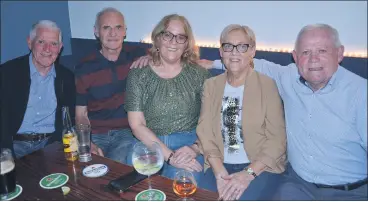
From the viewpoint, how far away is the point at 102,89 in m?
2.54

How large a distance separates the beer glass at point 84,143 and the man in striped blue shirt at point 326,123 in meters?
1.09

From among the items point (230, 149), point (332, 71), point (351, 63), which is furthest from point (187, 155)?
point (351, 63)

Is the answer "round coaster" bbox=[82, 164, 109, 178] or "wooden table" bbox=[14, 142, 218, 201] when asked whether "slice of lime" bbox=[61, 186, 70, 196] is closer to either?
"wooden table" bbox=[14, 142, 218, 201]

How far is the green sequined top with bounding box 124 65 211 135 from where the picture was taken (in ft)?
7.34

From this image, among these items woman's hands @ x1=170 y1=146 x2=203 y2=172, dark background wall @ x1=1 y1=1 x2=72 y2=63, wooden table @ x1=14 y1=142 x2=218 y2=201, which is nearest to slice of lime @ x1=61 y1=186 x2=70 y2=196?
wooden table @ x1=14 y1=142 x2=218 y2=201

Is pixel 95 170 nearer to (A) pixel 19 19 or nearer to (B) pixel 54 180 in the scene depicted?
(B) pixel 54 180

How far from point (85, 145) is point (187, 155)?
696 mm

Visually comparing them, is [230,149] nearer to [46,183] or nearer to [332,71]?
[332,71]

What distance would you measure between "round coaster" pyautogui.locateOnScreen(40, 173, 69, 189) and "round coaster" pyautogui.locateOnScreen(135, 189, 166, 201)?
1.29ft

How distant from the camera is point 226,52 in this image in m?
2.01

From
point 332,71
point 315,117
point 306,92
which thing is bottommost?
point 315,117

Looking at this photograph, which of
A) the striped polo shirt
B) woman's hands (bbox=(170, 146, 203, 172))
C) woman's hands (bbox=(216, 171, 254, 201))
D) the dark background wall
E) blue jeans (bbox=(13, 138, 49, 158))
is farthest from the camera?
the dark background wall

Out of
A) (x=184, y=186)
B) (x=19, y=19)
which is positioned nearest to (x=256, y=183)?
(x=184, y=186)

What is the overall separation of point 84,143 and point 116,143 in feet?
2.51
